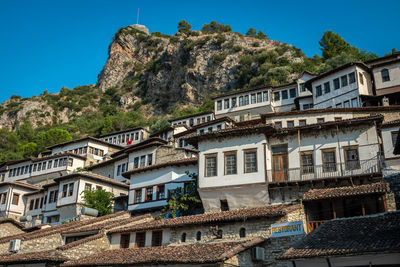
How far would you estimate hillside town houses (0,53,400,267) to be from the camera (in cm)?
1845

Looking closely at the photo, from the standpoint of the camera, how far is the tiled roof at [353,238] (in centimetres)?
1502

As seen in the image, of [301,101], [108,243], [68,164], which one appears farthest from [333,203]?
[68,164]

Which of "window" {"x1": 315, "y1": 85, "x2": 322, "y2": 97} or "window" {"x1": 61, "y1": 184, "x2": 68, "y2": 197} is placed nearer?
"window" {"x1": 61, "y1": 184, "x2": 68, "y2": 197}

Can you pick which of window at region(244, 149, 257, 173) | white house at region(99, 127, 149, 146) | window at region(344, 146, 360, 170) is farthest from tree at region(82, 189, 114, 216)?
white house at region(99, 127, 149, 146)

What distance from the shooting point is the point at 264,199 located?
26891 mm

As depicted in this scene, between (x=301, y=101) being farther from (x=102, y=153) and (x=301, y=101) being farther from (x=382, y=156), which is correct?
(x=102, y=153)

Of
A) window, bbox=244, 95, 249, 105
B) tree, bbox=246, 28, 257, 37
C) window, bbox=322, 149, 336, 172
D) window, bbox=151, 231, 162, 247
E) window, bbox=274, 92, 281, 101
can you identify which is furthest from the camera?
tree, bbox=246, 28, 257, 37

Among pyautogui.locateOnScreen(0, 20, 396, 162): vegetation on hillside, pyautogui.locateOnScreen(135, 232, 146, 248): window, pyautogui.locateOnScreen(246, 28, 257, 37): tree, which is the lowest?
pyautogui.locateOnScreen(135, 232, 146, 248): window

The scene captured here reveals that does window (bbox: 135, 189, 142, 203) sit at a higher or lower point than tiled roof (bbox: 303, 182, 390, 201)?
higher

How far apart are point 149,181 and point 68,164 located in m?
27.3

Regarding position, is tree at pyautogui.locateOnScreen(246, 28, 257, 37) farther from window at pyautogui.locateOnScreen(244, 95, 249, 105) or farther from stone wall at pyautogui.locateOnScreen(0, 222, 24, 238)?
stone wall at pyautogui.locateOnScreen(0, 222, 24, 238)

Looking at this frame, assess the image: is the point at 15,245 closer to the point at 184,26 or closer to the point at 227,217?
the point at 227,217

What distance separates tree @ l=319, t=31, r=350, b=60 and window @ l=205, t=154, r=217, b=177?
55.2m

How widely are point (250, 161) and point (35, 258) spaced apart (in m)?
15.4
